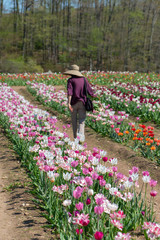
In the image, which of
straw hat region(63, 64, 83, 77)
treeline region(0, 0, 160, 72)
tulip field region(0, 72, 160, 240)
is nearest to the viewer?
tulip field region(0, 72, 160, 240)

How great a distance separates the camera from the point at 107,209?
2.09m

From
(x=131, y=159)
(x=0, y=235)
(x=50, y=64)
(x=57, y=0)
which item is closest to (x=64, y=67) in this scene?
(x=50, y=64)

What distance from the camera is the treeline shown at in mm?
32344

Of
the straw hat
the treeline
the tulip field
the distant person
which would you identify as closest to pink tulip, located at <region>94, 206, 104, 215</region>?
the tulip field

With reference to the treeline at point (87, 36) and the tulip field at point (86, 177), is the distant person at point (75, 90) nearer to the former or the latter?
the tulip field at point (86, 177)

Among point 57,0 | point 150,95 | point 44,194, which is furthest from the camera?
→ point 57,0

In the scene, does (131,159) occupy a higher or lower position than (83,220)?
lower

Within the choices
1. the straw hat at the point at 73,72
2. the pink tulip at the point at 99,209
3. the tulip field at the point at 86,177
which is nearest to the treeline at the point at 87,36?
the tulip field at the point at 86,177

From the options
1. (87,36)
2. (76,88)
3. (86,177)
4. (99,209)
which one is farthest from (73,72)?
(87,36)

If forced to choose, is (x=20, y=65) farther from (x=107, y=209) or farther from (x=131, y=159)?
(x=107, y=209)

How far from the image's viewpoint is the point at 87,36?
34469 mm

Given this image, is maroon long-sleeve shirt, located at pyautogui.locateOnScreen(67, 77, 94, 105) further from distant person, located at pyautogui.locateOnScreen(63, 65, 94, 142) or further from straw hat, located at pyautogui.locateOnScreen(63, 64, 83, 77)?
straw hat, located at pyautogui.locateOnScreen(63, 64, 83, 77)

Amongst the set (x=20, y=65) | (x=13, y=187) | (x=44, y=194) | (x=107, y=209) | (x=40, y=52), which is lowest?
(x=13, y=187)

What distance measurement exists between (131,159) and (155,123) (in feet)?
10.9
